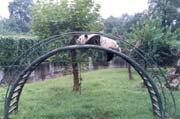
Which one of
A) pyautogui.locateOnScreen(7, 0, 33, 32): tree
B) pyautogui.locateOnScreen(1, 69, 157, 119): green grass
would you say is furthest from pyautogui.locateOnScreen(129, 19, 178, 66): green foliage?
pyautogui.locateOnScreen(7, 0, 33, 32): tree

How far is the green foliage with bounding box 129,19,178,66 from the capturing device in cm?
1169

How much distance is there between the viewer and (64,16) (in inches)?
304

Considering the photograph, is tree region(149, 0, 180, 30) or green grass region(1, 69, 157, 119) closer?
green grass region(1, 69, 157, 119)

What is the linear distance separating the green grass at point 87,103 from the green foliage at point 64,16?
1647 mm

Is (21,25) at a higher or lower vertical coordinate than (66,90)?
higher

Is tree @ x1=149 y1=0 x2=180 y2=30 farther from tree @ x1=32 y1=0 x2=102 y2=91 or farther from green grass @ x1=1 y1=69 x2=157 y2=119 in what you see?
tree @ x1=32 y1=0 x2=102 y2=91

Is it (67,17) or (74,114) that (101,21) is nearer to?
(67,17)

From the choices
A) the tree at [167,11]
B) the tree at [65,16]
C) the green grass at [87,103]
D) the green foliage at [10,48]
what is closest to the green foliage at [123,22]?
the tree at [167,11]

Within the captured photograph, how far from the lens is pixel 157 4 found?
17.4 metres

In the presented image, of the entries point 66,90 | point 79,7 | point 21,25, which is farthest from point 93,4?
point 21,25

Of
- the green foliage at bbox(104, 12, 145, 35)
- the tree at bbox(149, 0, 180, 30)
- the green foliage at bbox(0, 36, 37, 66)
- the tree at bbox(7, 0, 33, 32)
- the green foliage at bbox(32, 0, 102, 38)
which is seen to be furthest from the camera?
the tree at bbox(7, 0, 33, 32)

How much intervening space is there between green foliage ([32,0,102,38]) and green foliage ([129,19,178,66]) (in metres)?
3.87

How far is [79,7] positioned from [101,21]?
3.03 feet

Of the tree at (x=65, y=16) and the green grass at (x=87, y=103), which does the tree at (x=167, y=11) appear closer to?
the green grass at (x=87, y=103)
